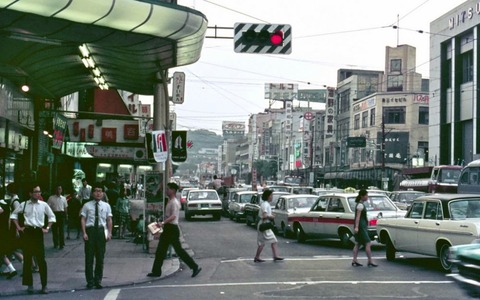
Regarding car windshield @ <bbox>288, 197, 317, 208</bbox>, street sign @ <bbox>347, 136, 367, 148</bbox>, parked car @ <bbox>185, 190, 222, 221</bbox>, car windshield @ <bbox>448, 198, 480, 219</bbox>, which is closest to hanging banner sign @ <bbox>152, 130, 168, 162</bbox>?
car windshield @ <bbox>448, 198, 480, 219</bbox>

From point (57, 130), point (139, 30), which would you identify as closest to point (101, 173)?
point (57, 130)

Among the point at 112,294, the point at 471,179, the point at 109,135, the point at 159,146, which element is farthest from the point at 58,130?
the point at 471,179

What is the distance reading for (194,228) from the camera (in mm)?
29672

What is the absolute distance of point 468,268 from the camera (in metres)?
7.86

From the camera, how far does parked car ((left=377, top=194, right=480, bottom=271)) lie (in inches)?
526

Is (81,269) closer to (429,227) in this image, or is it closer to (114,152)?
(429,227)

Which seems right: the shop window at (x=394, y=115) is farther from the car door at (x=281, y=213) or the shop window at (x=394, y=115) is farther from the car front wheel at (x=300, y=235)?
the car front wheel at (x=300, y=235)

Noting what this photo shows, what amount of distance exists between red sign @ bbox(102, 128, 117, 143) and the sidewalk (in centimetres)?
956

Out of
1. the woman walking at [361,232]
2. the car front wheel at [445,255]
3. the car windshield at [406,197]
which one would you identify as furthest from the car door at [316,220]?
the car windshield at [406,197]

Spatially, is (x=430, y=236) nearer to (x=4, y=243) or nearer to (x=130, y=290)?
(x=130, y=290)

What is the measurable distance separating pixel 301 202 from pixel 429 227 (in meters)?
10.1

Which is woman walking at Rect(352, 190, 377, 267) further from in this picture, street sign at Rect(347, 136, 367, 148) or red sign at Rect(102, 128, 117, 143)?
street sign at Rect(347, 136, 367, 148)

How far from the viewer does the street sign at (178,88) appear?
30.6 m

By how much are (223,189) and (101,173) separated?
1002cm
